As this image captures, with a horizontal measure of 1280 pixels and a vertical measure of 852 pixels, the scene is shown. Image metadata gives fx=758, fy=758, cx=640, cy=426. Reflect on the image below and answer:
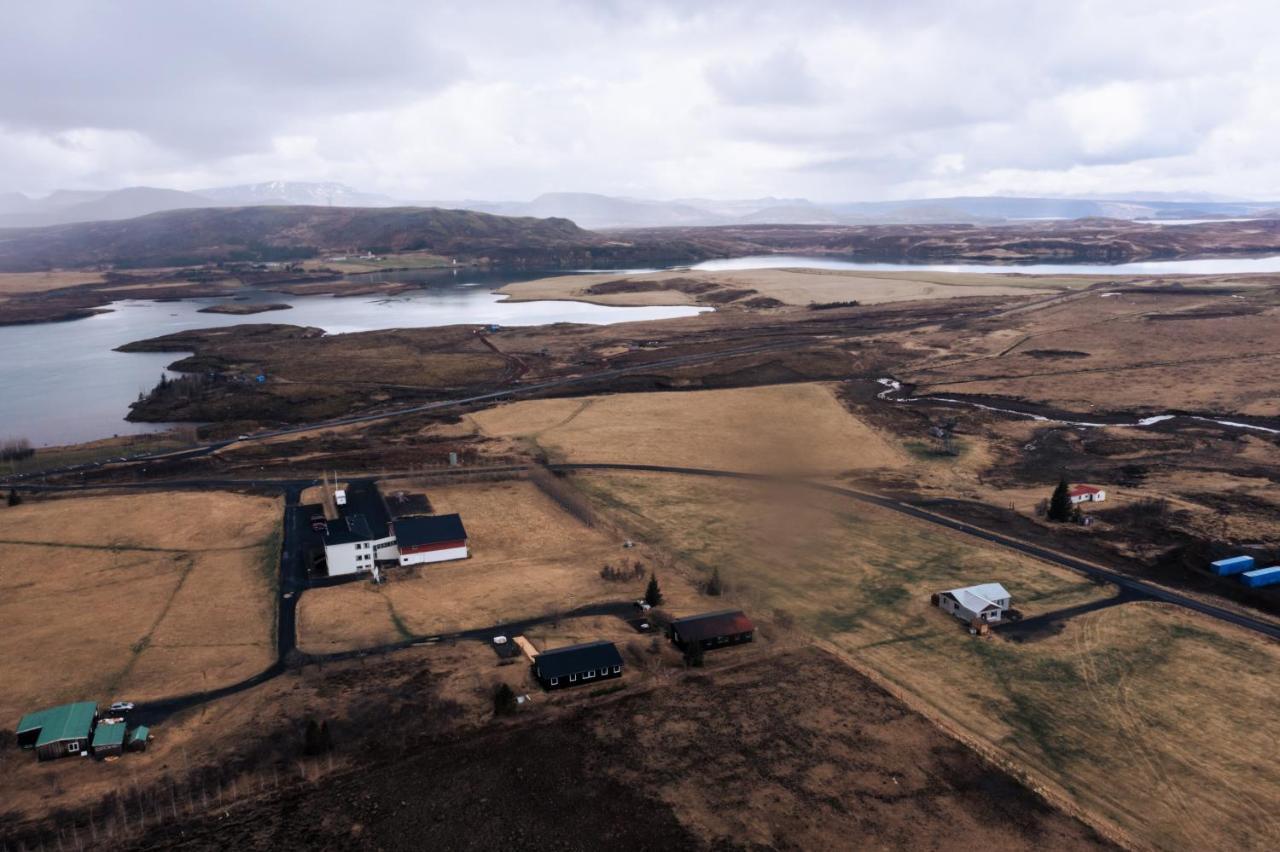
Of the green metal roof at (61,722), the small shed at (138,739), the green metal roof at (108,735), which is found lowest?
the small shed at (138,739)

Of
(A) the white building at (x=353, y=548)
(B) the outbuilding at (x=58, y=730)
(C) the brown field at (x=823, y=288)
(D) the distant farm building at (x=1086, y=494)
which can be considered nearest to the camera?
(B) the outbuilding at (x=58, y=730)

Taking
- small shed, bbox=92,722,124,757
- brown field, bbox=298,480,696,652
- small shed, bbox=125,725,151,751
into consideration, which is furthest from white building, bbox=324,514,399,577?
small shed, bbox=92,722,124,757

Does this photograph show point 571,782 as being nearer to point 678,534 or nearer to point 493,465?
point 678,534

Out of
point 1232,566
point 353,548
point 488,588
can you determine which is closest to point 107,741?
point 353,548

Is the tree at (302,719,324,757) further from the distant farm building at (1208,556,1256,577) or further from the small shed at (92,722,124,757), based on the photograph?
the distant farm building at (1208,556,1256,577)

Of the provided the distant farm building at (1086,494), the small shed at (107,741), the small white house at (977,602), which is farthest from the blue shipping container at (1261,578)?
the small shed at (107,741)

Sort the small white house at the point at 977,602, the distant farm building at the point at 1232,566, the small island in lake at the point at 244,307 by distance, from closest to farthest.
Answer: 1. the small white house at the point at 977,602
2. the distant farm building at the point at 1232,566
3. the small island in lake at the point at 244,307

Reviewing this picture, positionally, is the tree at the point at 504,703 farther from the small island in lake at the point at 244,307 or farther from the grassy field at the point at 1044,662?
the small island in lake at the point at 244,307
